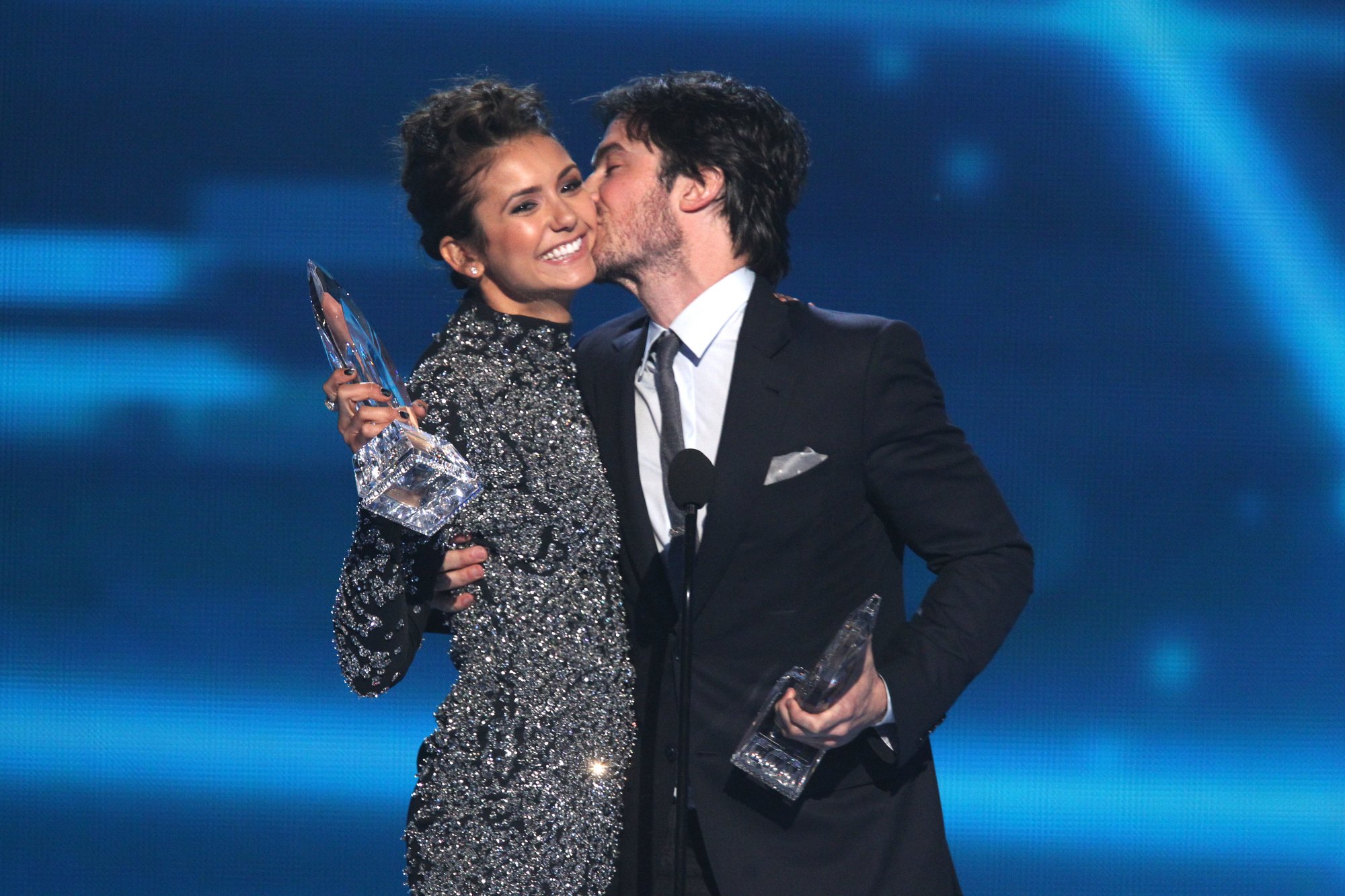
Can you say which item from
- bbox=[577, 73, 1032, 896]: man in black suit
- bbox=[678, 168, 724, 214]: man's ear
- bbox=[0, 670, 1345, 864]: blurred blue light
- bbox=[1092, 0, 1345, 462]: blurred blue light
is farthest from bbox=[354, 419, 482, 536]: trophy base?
bbox=[1092, 0, 1345, 462]: blurred blue light

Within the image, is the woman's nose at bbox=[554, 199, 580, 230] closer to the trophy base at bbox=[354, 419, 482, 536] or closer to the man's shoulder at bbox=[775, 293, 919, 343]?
the man's shoulder at bbox=[775, 293, 919, 343]

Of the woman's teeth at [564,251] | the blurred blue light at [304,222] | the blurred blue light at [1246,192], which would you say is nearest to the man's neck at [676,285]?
the woman's teeth at [564,251]

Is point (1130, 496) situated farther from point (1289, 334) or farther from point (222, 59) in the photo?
point (222, 59)

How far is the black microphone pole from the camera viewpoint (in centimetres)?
156

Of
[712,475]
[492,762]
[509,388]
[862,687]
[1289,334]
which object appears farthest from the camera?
[1289,334]

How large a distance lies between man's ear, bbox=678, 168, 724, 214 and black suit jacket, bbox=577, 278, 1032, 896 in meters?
0.36

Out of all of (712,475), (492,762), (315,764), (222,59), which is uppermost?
(222,59)

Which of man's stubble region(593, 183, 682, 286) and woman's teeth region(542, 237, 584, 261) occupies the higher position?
man's stubble region(593, 183, 682, 286)

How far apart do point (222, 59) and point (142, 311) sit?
2.50 ft

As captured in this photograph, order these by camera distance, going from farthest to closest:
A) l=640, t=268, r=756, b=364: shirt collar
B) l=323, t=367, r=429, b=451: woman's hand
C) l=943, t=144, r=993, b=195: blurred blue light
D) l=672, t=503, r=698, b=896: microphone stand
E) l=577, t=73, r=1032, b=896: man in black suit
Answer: l=943, t=144, r=993, b=195: blurred blue light < l=640, t=268, r=756, b=364: shirt collar < l=577, t=73, r=1032, b=896: man in black suit < l=323, t=367, r=429, b=451: woman's hand < l=672, t=503, r=698, b=896: microphone stand

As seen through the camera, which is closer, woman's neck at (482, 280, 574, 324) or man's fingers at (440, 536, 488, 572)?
man's fingers at (440, 536, 488, 572)

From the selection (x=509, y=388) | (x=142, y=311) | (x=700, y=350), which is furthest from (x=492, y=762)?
(x=142, y=311)

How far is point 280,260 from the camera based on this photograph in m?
4.18

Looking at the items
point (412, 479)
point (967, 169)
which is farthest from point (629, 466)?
point (967, 169)
